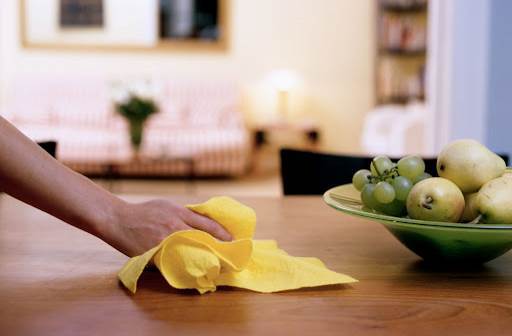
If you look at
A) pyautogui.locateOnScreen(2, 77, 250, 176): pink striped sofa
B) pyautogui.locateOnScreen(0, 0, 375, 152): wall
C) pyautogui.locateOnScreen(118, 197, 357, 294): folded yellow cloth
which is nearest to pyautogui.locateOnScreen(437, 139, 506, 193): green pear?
pyautogui.locateOnScreen(118, 197, 357, 294): folded yellow cloth

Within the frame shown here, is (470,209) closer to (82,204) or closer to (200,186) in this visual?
(82,204)

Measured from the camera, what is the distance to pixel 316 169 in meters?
1.77

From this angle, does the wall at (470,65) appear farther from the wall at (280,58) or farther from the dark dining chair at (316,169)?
the wall at (280,58)

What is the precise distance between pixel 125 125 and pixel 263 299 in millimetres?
→ 7379

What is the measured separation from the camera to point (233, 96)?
322 inches

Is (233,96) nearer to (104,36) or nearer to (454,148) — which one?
(104,36)

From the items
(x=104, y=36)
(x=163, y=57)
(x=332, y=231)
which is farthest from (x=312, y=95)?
(x=332, y=231)

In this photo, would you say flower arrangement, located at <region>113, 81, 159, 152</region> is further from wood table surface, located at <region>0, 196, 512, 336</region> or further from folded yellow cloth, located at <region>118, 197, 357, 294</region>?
folded yellow cloth, located at <region>118, 197, 357, 294</region>

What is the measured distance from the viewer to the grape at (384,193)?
92 cm

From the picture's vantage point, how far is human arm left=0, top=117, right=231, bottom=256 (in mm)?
870

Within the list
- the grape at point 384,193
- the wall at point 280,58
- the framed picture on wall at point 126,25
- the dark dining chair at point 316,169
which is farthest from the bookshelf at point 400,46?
the grape at point 384,193

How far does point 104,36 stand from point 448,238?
25.7 ft

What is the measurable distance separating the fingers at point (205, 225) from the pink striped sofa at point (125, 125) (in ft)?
20.6

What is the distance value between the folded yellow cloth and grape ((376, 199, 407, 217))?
122 mm
